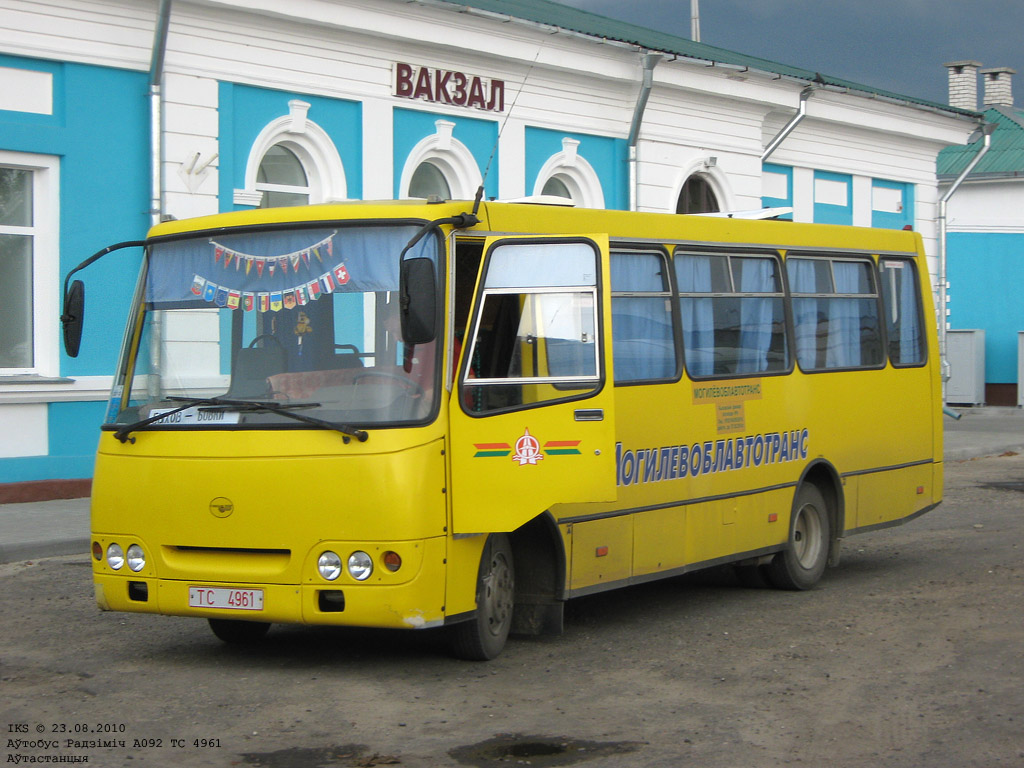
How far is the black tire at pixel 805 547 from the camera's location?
10.1m

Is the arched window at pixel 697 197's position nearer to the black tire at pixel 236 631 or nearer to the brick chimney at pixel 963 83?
the black tire at pixel 236 631

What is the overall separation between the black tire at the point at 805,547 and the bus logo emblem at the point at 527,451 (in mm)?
3343

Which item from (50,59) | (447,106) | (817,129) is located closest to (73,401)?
(50,59)

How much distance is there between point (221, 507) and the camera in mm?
7102

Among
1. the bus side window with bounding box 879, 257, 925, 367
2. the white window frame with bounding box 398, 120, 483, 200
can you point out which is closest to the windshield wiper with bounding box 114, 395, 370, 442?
the bus side window with bounding box 879, 257, 925, 367

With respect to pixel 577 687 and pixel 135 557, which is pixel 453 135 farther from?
pixel 577 687

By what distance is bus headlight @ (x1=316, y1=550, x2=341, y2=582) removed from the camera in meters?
6.92

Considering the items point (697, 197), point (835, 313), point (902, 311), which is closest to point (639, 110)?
point (697, 197)

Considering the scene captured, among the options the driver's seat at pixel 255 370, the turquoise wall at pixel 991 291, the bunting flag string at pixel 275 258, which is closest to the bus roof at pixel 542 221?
the bunting flag string at pixel 275 258

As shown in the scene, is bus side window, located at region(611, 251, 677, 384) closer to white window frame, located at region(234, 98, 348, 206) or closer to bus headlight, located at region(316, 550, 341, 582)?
bus headlight, located at region(316, 550, 341, 582)

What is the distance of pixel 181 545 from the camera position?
284 inches

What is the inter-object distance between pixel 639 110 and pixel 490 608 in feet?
47.4

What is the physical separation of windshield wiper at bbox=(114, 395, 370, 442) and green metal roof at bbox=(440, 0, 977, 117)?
11.8 m

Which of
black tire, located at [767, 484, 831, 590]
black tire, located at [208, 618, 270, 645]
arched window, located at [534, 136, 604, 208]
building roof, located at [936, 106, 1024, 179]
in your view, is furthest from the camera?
building roof, located at [936, 106, 1024, 179]
